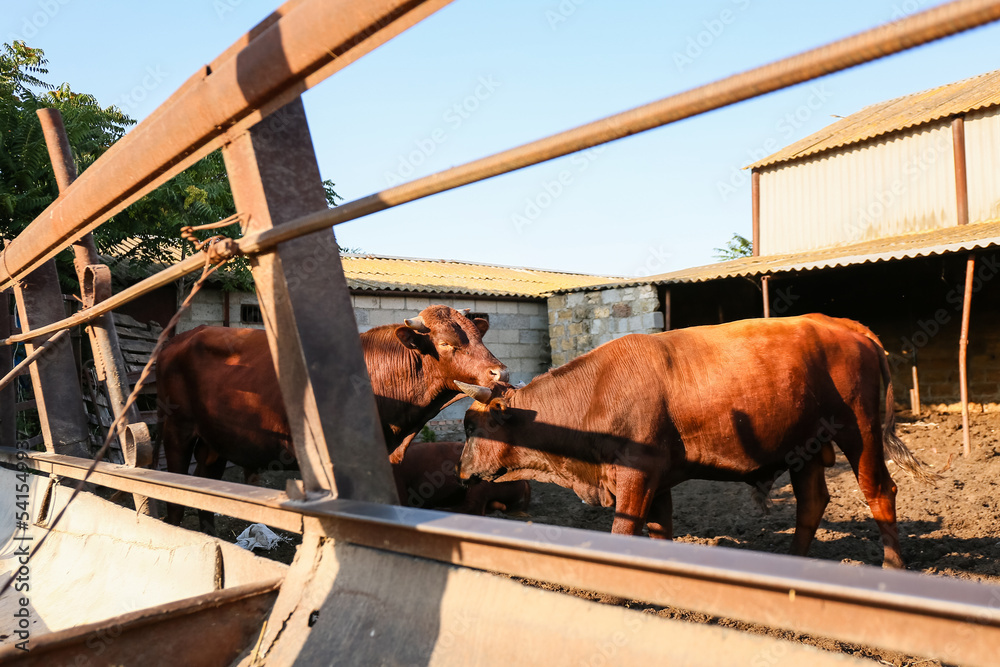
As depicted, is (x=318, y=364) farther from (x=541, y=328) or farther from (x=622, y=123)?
(x=541, y=328)

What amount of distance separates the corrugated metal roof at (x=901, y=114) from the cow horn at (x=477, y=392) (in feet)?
41.7

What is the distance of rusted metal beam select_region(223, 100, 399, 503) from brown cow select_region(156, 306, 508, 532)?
8.00ft

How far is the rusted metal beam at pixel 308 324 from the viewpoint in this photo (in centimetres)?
200

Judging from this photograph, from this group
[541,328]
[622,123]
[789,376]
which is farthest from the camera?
[541,328]

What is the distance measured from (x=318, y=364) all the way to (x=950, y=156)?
48.5 ft

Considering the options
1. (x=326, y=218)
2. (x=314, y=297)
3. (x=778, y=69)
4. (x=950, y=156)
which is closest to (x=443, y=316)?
(x=314, y=297)

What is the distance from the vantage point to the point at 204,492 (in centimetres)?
242

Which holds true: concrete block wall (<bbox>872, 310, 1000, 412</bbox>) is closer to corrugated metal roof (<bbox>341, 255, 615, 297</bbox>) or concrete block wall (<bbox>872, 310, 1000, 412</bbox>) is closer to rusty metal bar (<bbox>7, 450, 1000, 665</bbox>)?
corrugated metal roof (<bbox>341, 255, 615, 297</bbox>)

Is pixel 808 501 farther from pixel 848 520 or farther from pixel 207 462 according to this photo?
pixel 207 462

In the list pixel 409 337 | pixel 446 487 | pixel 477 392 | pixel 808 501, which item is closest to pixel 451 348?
pixel 409 337

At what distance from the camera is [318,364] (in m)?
2.01

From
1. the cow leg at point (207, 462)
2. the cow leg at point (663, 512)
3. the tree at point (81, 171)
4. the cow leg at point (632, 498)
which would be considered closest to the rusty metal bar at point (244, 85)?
the cow leg at point (632, 498)

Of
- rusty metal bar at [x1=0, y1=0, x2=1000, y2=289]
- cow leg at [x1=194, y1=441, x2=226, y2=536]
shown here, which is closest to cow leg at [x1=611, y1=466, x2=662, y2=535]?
rusty metal bar at [x1=0, y1=0, x2=1000, y2=289]

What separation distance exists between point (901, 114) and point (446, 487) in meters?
13.6
